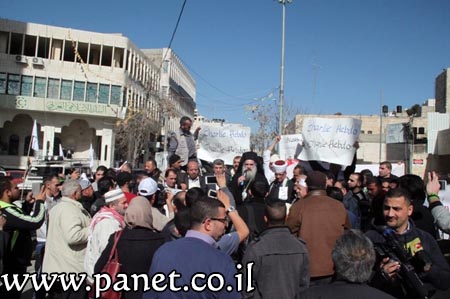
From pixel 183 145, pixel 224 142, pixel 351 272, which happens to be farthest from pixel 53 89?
pixel 351 272

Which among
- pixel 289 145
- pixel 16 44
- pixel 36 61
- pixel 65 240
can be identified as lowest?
pixel 65 240

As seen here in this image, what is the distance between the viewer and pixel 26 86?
4206 centimetres

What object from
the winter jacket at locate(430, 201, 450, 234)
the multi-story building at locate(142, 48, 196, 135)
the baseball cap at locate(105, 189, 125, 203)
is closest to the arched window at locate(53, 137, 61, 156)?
the multi-story building at locate(142, 48, 196, 135)

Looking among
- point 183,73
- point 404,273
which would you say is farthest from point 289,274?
point 183,73

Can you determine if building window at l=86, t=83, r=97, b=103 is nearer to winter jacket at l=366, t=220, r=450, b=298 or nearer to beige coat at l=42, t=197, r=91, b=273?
beige coat at l=42, t=197, r=91, b=273

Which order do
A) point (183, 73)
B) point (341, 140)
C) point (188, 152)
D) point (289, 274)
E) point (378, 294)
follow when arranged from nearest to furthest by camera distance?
Result: point (378, 294), point (289, 274), point (188, 152), point (341, 140), point (183, 73)

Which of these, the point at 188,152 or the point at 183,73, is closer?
the point at 188,152

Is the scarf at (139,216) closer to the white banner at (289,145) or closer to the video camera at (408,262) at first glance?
the video camera at (408,262)

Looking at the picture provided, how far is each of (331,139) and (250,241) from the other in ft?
17.3

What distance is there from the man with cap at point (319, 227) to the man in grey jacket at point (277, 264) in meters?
0.59

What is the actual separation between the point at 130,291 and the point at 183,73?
75980 mm

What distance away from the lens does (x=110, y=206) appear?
512 centimetres

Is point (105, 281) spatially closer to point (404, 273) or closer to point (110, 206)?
point (110, 206)

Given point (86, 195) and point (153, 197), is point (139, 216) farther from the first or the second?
point (86, 195)
